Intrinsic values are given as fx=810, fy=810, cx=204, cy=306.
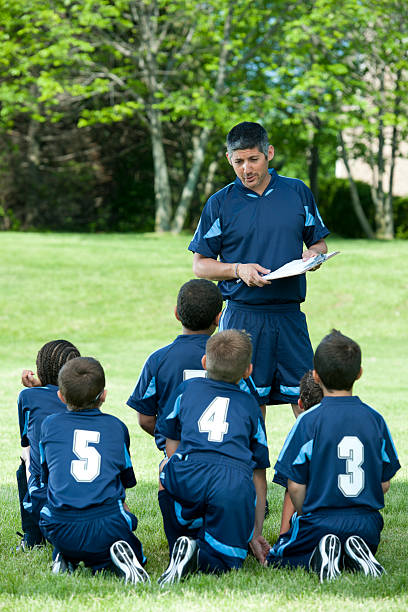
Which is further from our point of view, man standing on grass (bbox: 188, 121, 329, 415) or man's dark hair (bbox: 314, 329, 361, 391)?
man standing on grass (bbox: 188, 121, 329, 415)

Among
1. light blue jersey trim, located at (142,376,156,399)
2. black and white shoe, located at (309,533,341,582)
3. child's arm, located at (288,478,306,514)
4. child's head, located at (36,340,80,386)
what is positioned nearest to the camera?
black and white shoe, located at (309,533,341,582)

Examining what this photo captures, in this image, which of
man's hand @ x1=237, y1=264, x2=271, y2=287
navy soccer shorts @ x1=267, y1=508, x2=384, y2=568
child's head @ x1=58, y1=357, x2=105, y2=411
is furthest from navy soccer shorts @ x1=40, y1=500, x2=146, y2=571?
man's hand @ x1=237, y1=264, x2=271, y2=287

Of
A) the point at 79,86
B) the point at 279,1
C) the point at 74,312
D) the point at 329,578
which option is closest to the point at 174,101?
the point at 79,86

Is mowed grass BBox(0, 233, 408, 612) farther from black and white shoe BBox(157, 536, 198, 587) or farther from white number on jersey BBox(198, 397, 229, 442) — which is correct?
white number on jersey BBox(198, 397, 229, 442)

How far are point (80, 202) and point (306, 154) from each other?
11305mm

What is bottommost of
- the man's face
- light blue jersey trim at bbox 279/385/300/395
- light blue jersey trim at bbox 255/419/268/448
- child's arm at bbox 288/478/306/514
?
child's arm at bbox 288/478/306/514

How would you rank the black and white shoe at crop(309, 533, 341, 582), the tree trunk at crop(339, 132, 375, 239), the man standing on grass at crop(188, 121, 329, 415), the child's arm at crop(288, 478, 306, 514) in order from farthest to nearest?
the tree trunk at crop(339, 132, 375, 239) < the man standing on grass at crop(188, 121, 329, 415) < the child's arm at crop(288, 478, 306, 514) < the black and white shoe at crop(309, 533, 341, 582)

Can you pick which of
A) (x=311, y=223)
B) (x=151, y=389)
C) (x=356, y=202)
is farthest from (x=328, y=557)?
(x=356, y=202)

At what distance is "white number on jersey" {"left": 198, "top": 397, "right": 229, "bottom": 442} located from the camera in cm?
401

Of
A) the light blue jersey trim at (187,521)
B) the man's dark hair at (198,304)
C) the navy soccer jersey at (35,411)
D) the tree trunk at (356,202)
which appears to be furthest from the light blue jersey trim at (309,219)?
the tree trunk at (356,202)

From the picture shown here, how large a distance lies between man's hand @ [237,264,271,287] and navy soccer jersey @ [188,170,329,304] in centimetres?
22

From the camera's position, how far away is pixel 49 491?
4.06m

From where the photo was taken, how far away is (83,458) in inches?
158

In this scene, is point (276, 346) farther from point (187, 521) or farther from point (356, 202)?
point (356, 202)
